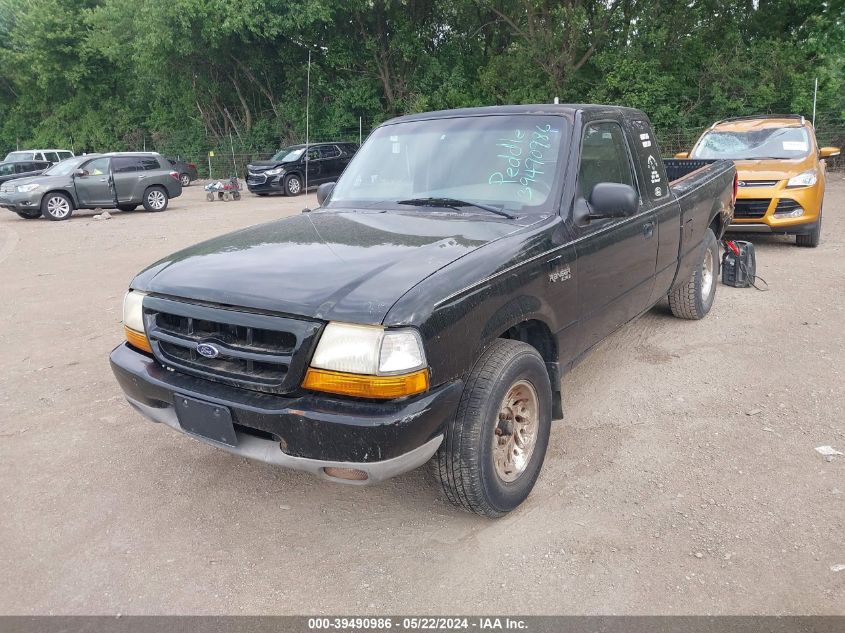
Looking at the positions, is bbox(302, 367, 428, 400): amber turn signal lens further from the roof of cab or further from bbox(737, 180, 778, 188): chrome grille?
bbox(737, 180, 778, 188): chrome grille

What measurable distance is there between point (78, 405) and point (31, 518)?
1471mm

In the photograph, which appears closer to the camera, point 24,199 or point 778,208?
point 778,208

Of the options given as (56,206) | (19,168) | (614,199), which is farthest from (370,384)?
(19,168)

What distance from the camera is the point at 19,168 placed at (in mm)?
23734

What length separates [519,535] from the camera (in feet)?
9.87

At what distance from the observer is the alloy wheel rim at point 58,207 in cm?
1647

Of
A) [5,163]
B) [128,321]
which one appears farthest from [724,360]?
[5,163]

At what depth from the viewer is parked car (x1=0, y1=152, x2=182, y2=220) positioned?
53.5 feet

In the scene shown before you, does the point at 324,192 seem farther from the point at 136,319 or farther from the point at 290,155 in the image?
the point at 290,155

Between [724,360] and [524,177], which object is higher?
[524,177]

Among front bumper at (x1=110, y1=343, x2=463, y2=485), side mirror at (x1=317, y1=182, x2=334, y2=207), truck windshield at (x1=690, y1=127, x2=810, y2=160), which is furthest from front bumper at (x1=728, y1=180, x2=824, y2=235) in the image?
front bumper at (x1=110, y1=343, x2=463, y2=485)

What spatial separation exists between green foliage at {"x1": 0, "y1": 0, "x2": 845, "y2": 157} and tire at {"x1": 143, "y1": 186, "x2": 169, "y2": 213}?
9114mm

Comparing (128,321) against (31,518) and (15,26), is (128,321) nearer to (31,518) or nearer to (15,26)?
(31,518)

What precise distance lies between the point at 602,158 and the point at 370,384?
2.33m
